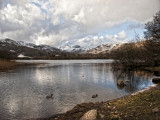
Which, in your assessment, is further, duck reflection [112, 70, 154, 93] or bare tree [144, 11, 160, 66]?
bare tree [144, 11, 160, 66]

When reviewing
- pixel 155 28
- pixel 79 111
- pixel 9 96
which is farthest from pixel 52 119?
pixel 155 28

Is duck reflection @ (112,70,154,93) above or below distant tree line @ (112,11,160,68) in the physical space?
below

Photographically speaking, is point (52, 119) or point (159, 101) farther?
point (52, 119)

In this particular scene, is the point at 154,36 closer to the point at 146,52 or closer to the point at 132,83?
the point at 146,52

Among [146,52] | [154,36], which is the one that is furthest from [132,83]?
[146,52]

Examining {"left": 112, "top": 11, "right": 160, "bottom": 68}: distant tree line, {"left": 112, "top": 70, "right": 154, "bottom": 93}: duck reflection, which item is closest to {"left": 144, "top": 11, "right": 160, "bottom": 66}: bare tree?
{"left": 112, "top": 11, "right": 160, "bottom": 68}: distant tree line

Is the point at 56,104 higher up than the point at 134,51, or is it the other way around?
the point at 134,51

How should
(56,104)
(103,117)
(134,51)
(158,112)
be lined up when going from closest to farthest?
(158,112) < (103,117) < (56,104) < (134,51)

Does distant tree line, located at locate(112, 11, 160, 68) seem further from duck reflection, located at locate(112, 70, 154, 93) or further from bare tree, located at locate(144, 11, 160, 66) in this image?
duck reflection, located at locate(112, 70, 154, 93)

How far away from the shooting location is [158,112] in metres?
11.3

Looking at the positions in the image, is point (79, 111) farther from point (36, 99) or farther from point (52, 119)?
point (36, 99)

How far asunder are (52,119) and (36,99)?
379 inches

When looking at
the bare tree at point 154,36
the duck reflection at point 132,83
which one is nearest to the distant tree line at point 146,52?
the bare tree at point 154,36

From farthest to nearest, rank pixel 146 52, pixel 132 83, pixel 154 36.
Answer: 1. pixel 146 52
2. pixel 154 36
3. pixel 132 83
